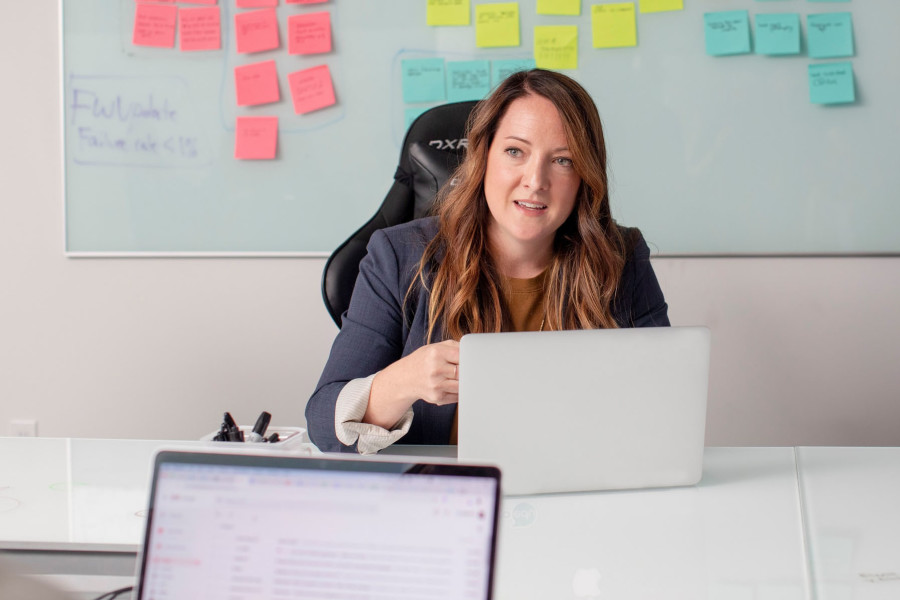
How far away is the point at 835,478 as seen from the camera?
109 cm

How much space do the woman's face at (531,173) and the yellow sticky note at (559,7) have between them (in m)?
0.98

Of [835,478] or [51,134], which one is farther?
[51,134]

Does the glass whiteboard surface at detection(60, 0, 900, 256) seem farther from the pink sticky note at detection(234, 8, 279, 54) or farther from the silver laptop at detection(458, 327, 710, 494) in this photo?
the silver laptop at detection(458, 327, 710, 494)

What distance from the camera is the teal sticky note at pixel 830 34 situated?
7.25ft

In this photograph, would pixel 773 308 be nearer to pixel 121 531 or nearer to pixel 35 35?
pixel 121 531

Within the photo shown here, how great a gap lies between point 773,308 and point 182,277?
1693 mm

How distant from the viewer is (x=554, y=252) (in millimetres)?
1512

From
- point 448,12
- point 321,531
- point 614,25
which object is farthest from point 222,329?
point 321,531

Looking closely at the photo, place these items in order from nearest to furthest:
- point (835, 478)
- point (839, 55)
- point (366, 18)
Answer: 1. point (835, 478)
2. point (839, 55)
3. point (366, 18)

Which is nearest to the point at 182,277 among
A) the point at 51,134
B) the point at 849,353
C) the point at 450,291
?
the point at 51,134

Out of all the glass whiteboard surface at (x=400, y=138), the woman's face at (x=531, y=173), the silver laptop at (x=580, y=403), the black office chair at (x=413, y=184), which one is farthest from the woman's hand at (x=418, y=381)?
the glass whiteboard surface at (x=400, y=138)

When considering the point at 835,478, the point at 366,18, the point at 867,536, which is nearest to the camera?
the point at 867,536

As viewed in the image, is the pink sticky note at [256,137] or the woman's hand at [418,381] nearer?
the woman's hand at [418,381]

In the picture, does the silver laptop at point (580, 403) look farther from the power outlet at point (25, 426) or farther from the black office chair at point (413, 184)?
the power outlet at point (25, 426)
